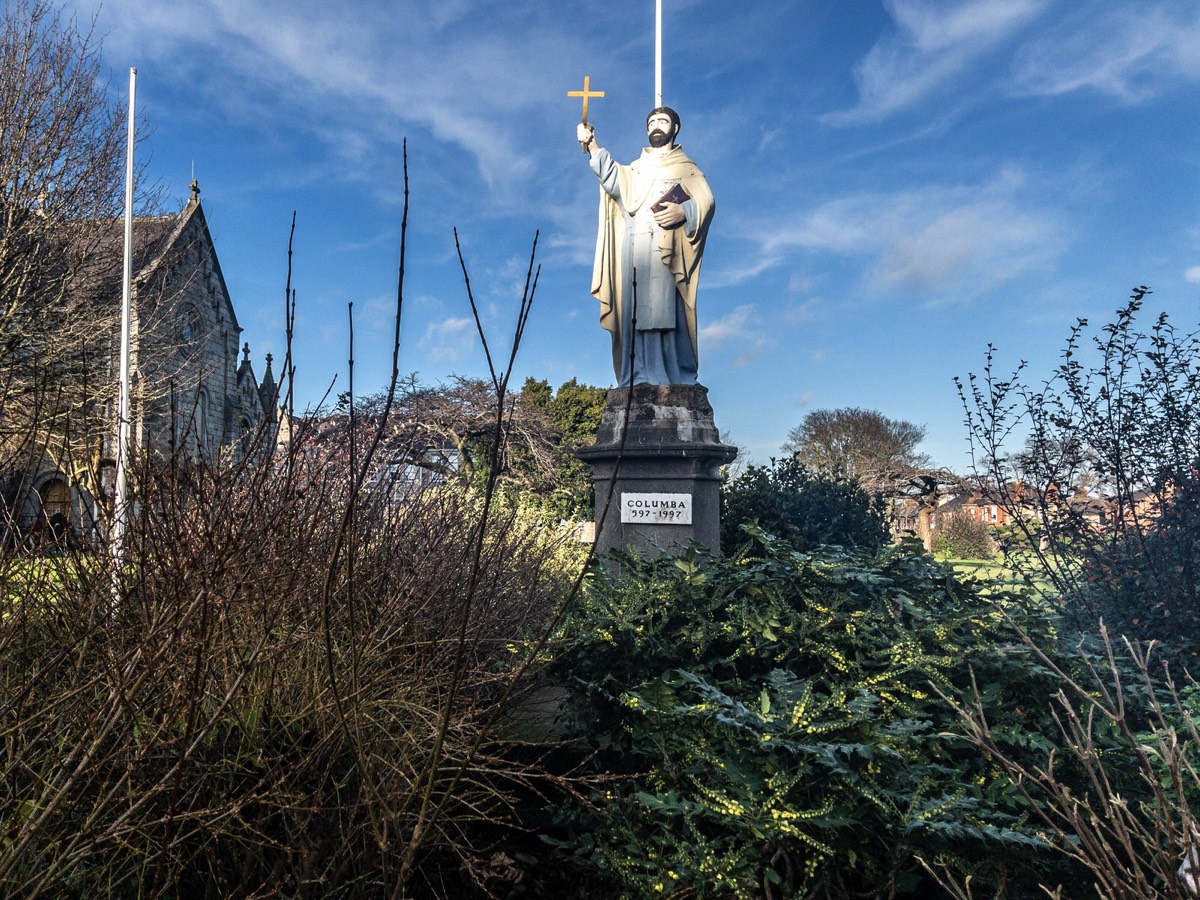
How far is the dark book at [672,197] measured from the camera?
836cm

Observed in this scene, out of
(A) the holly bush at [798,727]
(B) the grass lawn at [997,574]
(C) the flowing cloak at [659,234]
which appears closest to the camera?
(A) the holly bush at [798,727]

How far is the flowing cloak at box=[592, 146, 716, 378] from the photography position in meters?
8.47

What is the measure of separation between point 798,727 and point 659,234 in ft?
21.6

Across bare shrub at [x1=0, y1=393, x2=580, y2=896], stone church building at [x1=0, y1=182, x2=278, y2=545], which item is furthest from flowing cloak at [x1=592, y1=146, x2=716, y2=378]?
stone church building at [x1=0, y1=182, x2=278, y2=545]

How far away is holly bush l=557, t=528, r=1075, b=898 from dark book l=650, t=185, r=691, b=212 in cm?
533

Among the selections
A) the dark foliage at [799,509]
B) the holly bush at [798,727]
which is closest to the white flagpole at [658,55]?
the dark foliage at [799,509]

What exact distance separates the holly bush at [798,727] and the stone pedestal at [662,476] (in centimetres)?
362

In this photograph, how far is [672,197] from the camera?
8375mm

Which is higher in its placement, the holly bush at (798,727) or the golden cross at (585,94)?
the golden cross at (585,94)

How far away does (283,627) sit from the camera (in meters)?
2.77

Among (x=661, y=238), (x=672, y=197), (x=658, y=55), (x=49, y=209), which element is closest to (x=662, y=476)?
(x=661, y=238)

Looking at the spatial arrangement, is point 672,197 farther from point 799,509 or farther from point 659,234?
point 799,509

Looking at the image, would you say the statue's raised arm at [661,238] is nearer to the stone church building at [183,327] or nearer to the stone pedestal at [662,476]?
the stone pedestal at [662,476]

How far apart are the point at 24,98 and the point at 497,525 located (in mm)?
12053
